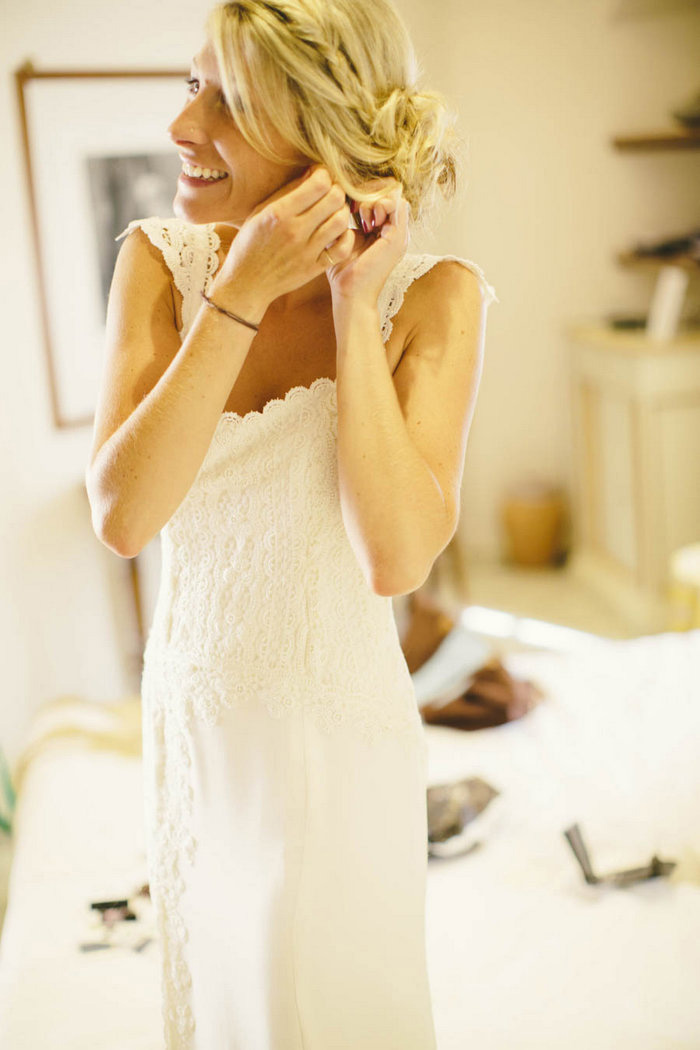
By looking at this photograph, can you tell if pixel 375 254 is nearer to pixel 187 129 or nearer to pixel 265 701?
pixel 187 129

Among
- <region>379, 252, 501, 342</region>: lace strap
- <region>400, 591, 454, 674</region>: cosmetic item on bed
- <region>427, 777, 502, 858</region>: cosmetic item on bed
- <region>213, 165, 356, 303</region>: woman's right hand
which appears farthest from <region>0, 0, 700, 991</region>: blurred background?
<region>213, 165, 356, 303</region>: woman's right hand

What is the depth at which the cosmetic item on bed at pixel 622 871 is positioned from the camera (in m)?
1.79

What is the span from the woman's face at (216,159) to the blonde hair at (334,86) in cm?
2

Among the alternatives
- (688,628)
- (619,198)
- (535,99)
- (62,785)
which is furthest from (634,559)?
(62,785)

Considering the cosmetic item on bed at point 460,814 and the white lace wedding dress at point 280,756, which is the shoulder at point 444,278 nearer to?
the white lace wedding dress at point 280,756

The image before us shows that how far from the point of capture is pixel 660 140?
191 inches

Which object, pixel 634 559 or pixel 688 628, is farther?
pixel 634 559

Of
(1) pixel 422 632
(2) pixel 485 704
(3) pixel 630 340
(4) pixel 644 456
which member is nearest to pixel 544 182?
(3) pixel 630 340

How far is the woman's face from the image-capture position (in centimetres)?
107

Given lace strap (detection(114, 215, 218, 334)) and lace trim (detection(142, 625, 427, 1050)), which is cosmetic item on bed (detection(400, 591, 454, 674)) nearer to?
lace trim (detection(142, 625, 427, 1050))

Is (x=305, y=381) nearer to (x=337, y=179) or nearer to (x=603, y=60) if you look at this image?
(x=337, y=179)

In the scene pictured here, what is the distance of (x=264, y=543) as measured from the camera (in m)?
1.12

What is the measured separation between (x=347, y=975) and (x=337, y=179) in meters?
0.82

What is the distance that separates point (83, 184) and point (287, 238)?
259 centimetres
